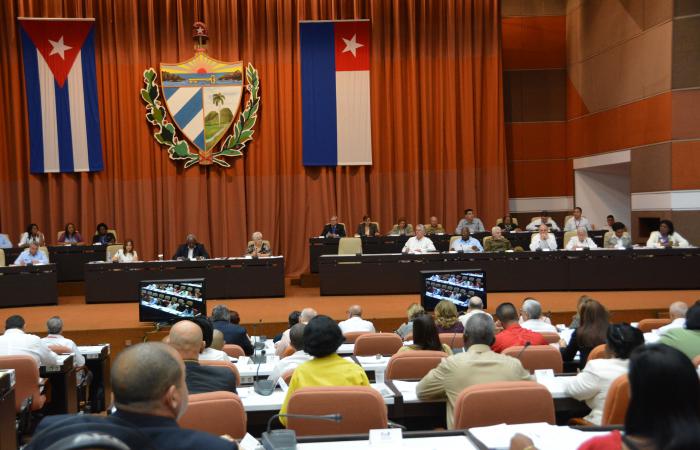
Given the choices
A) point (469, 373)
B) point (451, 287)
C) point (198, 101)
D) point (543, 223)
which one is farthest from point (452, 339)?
point (198, 101)

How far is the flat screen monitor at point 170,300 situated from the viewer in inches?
364

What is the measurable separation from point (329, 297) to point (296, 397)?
8472 mm

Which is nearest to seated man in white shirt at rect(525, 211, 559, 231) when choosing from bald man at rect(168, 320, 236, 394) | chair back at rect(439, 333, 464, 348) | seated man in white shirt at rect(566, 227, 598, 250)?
seated man in white shirt at rect(566, 227, 598, 250)

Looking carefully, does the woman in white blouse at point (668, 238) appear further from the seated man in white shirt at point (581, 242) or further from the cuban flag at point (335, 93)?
the cuban flag at point (335, 93)

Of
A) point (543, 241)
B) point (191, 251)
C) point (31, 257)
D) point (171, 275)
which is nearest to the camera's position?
point (171, 275)

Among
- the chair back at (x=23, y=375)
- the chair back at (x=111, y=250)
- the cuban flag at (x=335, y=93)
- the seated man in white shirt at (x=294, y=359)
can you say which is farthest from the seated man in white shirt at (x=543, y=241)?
the chair back at (x=23, y=375)

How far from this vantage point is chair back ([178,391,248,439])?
3039 millimetres

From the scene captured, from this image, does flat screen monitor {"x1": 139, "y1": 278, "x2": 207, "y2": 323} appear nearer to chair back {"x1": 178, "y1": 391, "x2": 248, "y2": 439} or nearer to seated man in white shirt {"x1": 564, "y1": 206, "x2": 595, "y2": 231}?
chair back {"x1": 178, "y1": 391, "x2": 248, "y2": 439}

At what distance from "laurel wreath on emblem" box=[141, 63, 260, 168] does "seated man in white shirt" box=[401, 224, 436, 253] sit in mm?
5380

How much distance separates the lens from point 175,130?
615 inches

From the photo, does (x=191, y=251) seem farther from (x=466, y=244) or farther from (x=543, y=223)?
(x=543, y=223)

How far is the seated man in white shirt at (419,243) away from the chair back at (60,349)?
6738 mm

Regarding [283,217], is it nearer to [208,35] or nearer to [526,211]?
[208,35]

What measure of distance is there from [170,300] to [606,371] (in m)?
6.84
